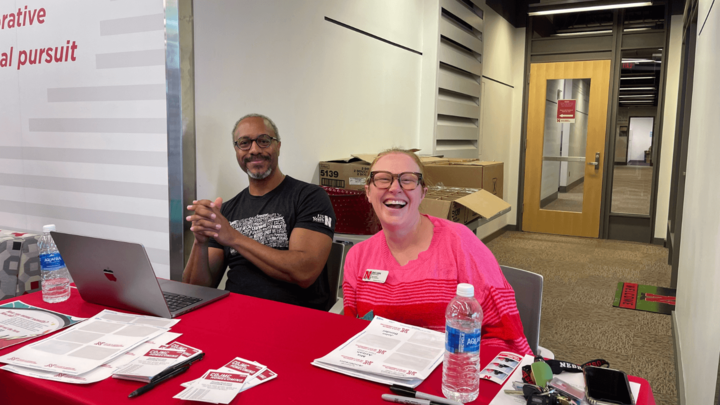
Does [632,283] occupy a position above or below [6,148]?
below

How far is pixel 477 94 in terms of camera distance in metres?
5.42

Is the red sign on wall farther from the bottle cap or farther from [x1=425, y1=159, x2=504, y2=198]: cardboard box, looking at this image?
the bottle cap

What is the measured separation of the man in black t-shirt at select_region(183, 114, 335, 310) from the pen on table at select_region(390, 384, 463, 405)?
3.37ft

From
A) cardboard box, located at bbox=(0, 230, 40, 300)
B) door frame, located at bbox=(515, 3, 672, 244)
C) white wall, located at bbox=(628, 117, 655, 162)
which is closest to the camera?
cardboard box, located at bbox=(0, 230, 40, 300)

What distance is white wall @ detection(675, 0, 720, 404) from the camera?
1.65 meters

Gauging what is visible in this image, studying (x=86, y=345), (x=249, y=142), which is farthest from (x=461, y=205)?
(x=86, y=345)

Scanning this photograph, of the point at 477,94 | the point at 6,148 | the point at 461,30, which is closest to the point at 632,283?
the point at 477,94

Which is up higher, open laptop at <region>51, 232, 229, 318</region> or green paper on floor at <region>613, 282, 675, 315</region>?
open laptop at <region>51, 232, 229, 318</region>

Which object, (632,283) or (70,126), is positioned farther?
(632,283)

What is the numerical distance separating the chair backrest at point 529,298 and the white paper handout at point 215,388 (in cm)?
105

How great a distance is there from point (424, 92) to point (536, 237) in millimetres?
3058

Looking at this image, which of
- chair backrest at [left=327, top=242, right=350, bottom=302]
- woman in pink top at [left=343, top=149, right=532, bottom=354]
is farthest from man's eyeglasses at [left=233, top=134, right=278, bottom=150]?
woman in pink top at [left=343, top=149, right=532, bottom=354]

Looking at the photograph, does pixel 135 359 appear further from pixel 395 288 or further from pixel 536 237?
pixel 536 237

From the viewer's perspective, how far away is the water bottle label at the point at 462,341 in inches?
38.7
